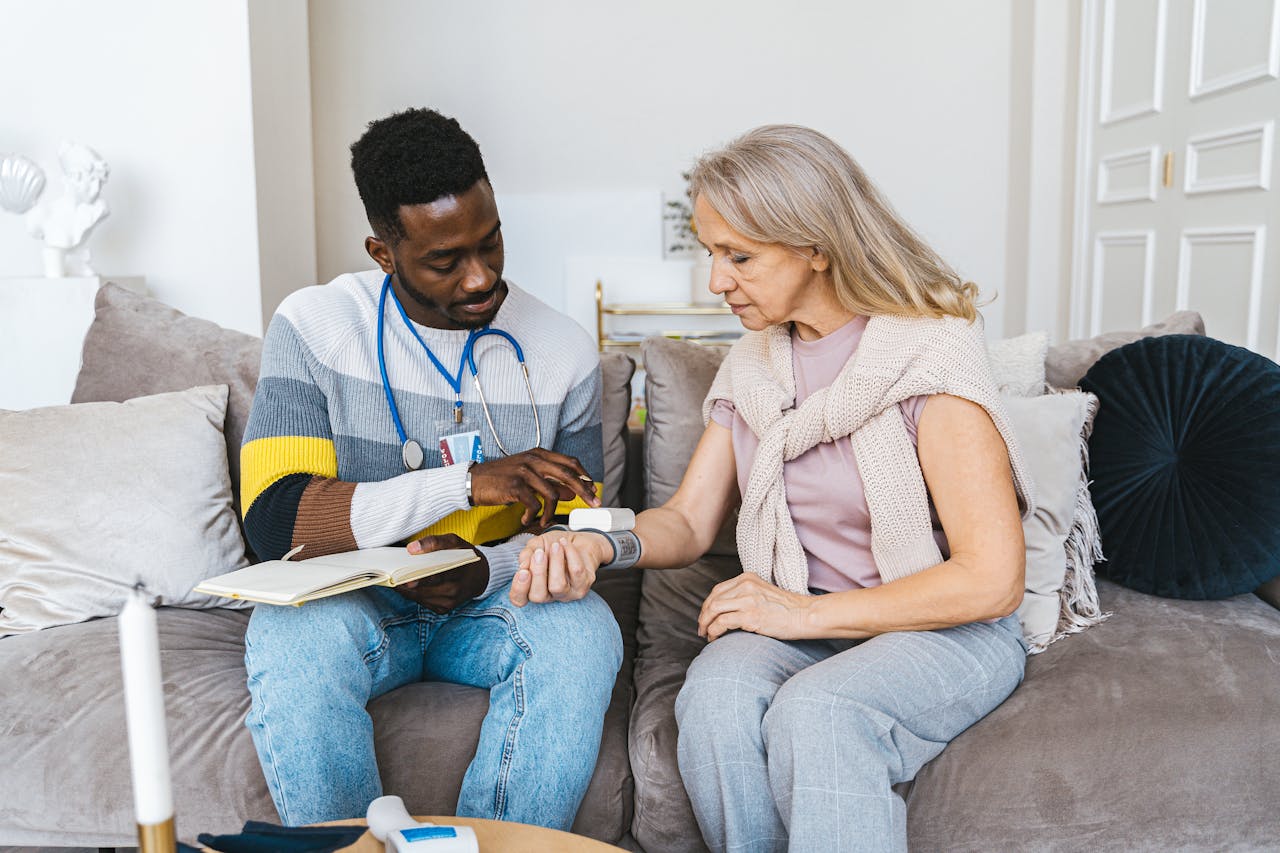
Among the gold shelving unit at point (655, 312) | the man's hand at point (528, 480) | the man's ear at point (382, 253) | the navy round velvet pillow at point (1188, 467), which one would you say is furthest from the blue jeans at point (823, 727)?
the gold shelving unit at point (655, 312)

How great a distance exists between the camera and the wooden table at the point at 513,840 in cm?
89

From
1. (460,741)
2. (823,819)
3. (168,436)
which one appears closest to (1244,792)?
(823,819)

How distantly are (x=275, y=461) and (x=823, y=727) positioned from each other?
807 mm

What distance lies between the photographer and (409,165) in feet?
4.75

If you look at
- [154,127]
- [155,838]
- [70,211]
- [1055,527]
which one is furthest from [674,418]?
[154,127]

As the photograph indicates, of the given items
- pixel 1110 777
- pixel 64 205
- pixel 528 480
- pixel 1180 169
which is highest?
pixel 1180 169

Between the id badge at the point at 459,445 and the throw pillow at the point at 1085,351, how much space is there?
986 millimetres

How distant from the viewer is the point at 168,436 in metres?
1.69

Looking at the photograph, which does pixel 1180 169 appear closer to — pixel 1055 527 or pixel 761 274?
pixel 1055 527

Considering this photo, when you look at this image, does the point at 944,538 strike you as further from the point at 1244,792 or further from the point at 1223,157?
the point at 1223,157

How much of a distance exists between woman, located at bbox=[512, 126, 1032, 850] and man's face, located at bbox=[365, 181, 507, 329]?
302 mm

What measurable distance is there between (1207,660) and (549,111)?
3619 mm

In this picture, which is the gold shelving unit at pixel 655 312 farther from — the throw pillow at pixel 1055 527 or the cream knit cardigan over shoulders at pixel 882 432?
the cream knit cardigan over shoulders at pixel 882 432

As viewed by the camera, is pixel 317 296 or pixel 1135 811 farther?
pixel 317 296
